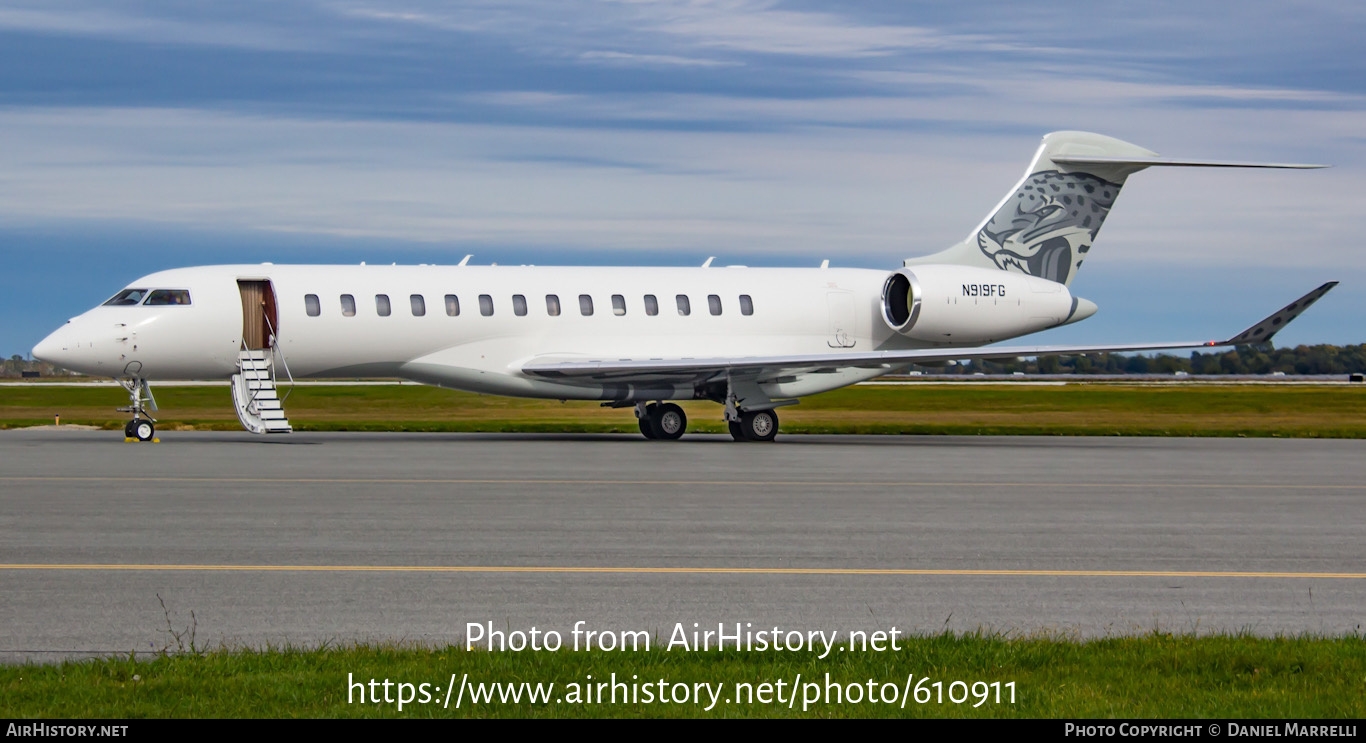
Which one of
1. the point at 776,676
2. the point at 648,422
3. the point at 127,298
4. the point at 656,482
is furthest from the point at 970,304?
the point at 776,676

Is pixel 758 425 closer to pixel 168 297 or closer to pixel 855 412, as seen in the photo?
pixel 168 297

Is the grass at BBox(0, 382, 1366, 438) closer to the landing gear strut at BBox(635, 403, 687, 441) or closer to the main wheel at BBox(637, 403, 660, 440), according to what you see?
the main wheel at BBox(637, 403, 660, 440)

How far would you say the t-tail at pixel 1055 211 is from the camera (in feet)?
108

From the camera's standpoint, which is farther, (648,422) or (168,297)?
(648,422)

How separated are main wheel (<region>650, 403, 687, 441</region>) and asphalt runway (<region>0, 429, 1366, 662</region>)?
8.37 metres

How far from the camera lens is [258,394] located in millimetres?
26797

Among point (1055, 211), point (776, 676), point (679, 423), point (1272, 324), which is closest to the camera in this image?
point (776, 676)

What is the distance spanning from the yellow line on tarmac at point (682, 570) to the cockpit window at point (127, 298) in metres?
17.9

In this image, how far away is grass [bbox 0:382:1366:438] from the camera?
36.0 m

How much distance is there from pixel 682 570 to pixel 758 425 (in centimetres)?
1925

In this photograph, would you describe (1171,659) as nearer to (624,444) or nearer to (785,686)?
(785,686)

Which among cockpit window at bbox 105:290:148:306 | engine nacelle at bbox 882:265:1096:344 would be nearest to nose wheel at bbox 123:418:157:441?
cockpit window at bbox 105:290:148:306

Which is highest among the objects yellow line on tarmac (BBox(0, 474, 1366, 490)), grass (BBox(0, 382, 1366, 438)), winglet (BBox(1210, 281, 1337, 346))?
winglet (BBox(1210, 281, 1337, 346))
